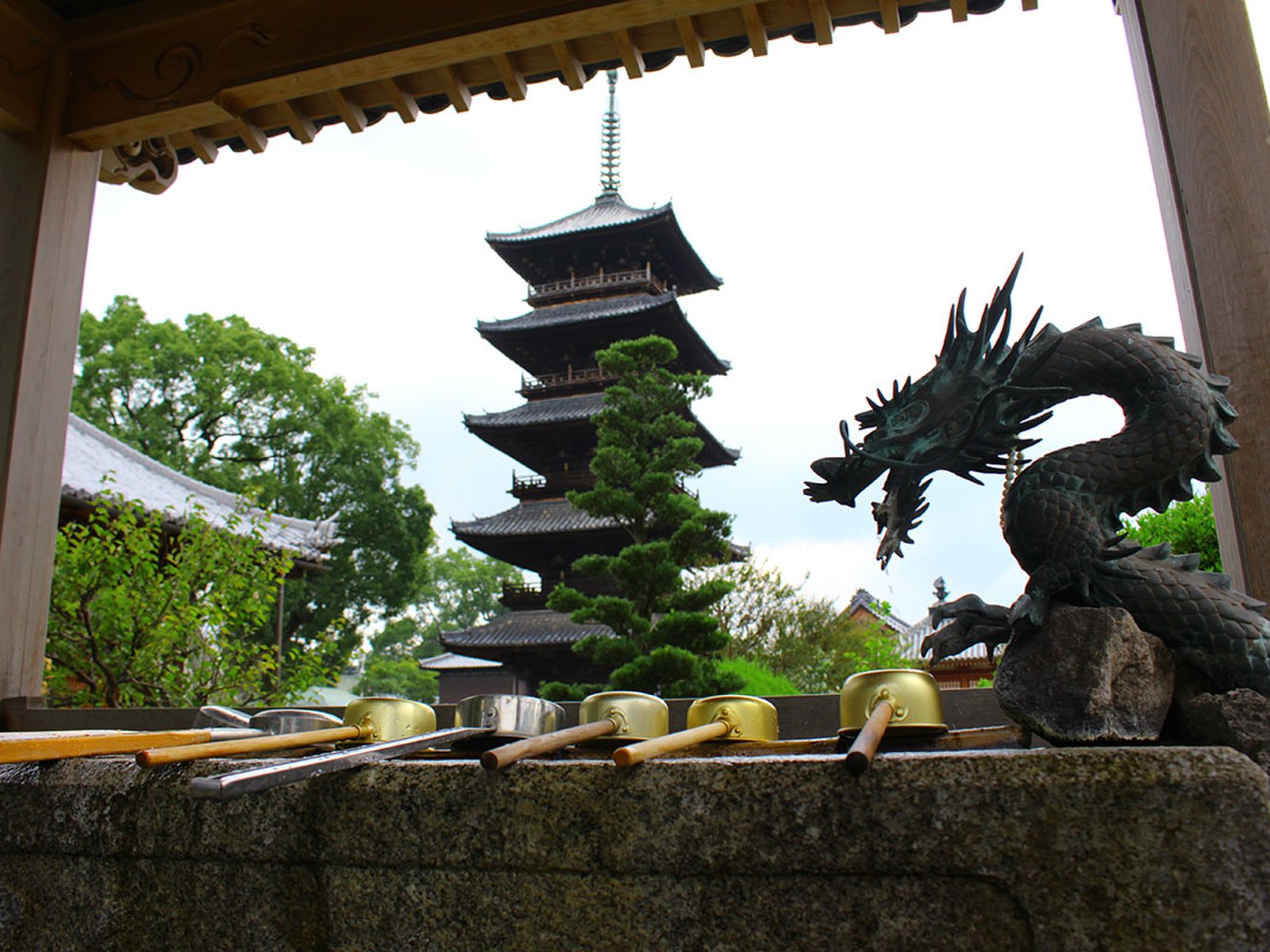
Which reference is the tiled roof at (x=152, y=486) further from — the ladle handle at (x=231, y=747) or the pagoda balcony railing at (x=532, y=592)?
the ladle handle at (x=231, y=747)

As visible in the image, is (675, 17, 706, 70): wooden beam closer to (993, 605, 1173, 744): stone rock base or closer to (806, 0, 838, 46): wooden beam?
(806, 0, 838, 46): wooden beam

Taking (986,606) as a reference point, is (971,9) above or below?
above

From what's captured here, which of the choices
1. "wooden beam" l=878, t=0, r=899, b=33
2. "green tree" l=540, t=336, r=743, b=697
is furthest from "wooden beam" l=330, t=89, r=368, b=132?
"green tree" l=540, t=336, r=743, b=697

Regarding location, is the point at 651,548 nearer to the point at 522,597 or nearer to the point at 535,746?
the point at 522,597

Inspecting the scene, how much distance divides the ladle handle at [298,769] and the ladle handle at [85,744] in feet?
1.01

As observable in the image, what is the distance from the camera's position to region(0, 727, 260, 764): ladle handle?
1.22 metres

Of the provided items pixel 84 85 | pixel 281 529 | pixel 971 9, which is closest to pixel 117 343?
pixel 281 529

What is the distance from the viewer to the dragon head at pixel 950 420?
4.75 feet

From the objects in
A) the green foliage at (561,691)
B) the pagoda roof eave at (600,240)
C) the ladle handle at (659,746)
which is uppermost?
the pagoda roof eave at (600,240)

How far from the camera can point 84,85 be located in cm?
303

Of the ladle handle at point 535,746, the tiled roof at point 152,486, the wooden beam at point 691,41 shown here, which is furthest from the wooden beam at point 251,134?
the tiled roof at point 152,486

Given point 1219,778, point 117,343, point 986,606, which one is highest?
point 117,343

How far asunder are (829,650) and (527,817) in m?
16.4

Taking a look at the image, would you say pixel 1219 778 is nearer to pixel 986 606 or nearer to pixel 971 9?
pixel 986 606
